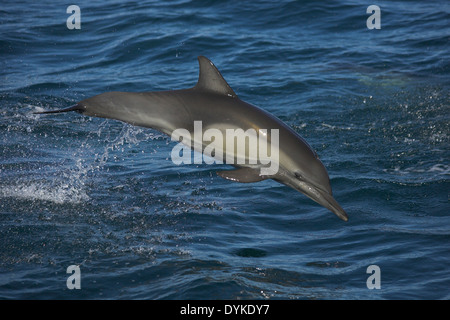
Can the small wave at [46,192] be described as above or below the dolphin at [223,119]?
below

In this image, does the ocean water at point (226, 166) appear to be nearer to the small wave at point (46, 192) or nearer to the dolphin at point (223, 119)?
the small wave at point (46, 192)

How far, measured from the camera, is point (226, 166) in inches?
455

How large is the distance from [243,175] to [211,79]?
46.8 inches

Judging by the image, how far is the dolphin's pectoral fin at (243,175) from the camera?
23.4ft

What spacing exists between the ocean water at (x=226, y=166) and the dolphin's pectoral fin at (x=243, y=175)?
113cm

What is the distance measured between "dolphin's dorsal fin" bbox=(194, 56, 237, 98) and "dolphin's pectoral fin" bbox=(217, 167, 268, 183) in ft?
2.93

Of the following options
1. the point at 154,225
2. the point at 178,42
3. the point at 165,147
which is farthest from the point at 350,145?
the point at 178,42

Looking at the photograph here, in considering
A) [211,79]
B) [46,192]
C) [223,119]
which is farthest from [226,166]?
[223,119]

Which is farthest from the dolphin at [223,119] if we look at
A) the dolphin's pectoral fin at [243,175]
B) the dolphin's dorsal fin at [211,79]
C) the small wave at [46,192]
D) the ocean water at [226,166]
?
the small wave at [46,192]

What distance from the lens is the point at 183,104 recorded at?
7.39 m

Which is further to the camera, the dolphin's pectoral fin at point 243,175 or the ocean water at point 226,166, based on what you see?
the ocean water at point 226,166

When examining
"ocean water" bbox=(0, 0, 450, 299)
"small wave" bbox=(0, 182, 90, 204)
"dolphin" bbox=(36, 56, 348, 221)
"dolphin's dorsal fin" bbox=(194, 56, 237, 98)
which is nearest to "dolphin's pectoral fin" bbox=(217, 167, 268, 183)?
"dolphin" bbox=(36, 56, 348, 221)

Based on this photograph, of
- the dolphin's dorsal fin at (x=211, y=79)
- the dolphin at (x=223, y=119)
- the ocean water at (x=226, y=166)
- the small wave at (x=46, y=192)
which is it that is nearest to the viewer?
the dolphin at (x=223, y=119)

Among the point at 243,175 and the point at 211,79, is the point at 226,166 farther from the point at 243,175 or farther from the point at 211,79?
the point at 243,175
